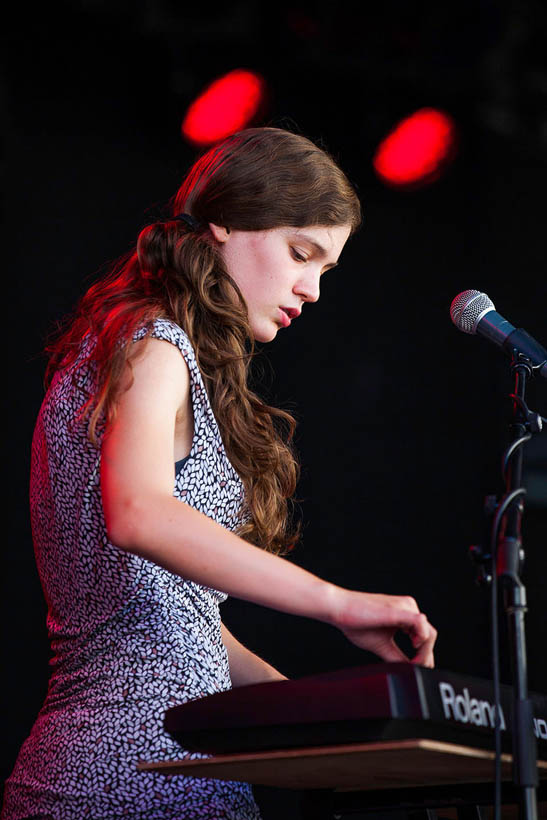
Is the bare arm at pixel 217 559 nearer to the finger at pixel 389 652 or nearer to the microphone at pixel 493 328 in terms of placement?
the finger at pixel 389 652

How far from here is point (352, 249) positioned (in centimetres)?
352

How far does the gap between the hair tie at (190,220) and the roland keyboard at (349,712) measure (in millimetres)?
820

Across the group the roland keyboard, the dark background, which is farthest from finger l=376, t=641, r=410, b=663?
the dark background

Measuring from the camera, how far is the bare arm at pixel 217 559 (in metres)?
1.10

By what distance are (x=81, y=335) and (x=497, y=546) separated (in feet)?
2.46

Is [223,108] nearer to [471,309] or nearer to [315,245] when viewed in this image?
[315,245]

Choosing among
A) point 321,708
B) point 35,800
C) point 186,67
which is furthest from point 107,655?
point 186,67

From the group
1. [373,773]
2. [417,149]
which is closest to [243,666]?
[373,773]

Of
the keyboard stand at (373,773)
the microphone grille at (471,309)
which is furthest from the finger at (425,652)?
the microphone grille at (471,309)

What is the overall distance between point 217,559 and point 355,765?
0.28 metres

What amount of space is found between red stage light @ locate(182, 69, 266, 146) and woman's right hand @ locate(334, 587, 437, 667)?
239cm

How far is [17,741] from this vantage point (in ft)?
8.50

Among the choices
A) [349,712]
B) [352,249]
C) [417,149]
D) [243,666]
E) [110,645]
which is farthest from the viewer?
[417,149]

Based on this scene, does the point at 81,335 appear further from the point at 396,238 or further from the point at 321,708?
the point at 396,238
